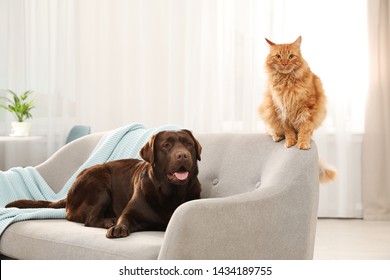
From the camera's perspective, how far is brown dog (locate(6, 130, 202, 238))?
86.6 inches

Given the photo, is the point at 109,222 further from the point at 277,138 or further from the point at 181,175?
the point at 277,138

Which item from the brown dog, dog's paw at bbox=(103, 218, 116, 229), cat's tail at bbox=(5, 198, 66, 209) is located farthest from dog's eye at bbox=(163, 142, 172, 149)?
cat's tail at bbox=(5, 198, 66, 209)

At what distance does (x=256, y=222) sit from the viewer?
6.83ft

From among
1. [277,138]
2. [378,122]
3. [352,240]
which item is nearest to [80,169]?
[277,138]

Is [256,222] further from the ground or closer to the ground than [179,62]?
closer to the ground

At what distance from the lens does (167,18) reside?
5027 mm

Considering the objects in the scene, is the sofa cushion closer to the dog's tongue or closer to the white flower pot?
the dog's tongue

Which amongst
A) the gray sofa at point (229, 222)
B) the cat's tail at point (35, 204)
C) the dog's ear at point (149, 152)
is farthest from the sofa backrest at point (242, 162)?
the cat's tail at point (35, 204)

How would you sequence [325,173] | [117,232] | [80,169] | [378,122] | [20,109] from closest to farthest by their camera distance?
[117,232], [325,173], [80,169], [20,109], [378,122]

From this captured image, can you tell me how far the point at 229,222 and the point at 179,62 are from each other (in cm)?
318

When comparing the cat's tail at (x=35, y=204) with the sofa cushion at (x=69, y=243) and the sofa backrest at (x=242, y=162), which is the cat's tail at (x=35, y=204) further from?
the sofa backrest at (x=242, y=162)

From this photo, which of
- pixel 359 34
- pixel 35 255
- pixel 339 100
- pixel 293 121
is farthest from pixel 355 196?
pixel 35 255

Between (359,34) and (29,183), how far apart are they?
314cm

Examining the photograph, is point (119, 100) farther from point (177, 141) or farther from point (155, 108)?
point (177, 141)
